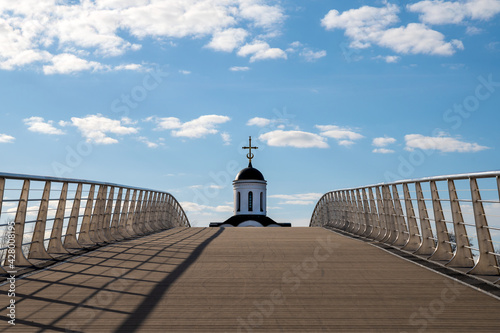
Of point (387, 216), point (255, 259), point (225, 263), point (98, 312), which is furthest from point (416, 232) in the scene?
point (98, 312)

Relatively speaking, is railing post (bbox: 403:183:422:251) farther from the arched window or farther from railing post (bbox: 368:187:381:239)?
the arched window

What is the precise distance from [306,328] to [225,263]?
3.29 m

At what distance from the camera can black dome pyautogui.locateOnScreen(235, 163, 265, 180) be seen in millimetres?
49781

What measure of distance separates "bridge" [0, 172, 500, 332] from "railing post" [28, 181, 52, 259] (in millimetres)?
16

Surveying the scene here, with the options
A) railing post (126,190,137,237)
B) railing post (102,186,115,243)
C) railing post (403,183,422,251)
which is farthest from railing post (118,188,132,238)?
railing post (403,183,422,251)

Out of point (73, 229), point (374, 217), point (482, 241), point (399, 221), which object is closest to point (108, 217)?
point (73, 229)

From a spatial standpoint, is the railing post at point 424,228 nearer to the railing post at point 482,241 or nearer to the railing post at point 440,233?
the railing post at point 440,233

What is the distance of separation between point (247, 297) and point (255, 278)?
3.28ft

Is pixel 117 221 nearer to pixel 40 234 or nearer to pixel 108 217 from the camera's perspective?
pixel 108 217

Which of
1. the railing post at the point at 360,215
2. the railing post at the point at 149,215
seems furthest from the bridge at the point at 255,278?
the railing post at the point at 149,215

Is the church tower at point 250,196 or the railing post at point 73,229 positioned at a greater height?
the church tower at point 250,196

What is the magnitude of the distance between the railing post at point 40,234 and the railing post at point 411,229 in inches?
245

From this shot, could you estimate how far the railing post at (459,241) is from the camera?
277 inches

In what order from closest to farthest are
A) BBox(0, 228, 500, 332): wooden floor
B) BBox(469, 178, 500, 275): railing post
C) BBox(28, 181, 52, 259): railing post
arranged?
BBox(0, 228, 500, 332): wooden floor, BBox(469, 178, 500, 275): railing post, BBox(28, 181, 52, 259): railing post
